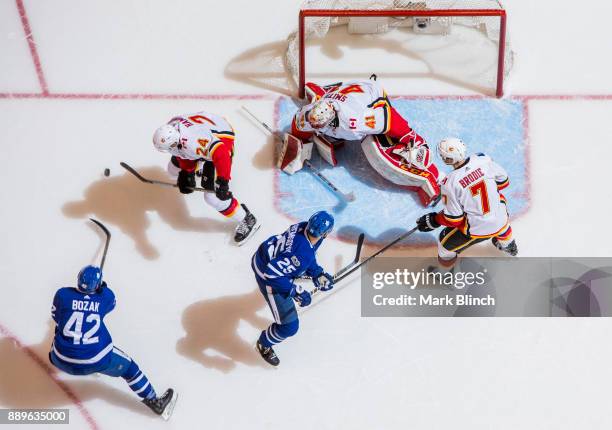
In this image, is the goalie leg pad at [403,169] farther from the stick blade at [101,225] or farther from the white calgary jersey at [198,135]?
the stick blade at [101,225]

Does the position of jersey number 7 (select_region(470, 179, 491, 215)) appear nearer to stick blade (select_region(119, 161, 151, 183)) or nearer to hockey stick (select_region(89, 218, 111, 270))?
stick blade (select_region(119, 161, 151, 183))

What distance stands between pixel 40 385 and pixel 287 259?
1.58 meters

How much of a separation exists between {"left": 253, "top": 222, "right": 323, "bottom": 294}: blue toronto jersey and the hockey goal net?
56.5 inches

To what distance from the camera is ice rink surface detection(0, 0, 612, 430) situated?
578 centimetres

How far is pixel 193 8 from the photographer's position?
6.86 m

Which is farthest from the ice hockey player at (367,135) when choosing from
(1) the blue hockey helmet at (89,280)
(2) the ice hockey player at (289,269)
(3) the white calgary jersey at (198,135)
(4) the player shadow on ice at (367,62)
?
(1) the blue hockey helmet at (89,280)

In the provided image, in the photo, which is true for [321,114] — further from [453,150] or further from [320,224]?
[320,224]

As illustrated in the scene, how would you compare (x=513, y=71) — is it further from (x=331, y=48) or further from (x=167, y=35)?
(x=167, y=35)

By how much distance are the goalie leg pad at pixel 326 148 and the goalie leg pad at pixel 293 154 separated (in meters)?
0.05

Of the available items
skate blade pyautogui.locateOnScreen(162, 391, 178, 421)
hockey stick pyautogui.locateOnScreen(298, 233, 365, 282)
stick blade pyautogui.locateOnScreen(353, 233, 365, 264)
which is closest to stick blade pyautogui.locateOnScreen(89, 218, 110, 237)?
skate blade pyautogui.locateOnScreen(162, 391, 178, 421)

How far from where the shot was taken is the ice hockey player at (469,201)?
5.46 meters

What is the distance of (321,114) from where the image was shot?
5926 millimetres

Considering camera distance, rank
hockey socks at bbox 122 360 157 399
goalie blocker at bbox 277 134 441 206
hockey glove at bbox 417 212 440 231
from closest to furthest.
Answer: hockey socks at bbox 122 360 157 399, hockey glove at bbox 417 212 440 231, goalie blocker at bbox 277 134 441 206

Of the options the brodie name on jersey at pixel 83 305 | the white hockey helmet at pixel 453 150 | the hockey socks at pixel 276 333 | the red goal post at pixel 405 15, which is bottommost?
the hockey socks at pixel 276 333
